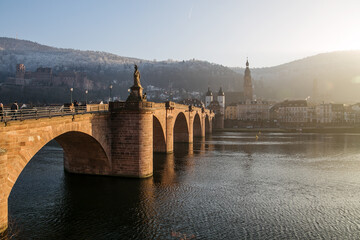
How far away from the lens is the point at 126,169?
27047mm

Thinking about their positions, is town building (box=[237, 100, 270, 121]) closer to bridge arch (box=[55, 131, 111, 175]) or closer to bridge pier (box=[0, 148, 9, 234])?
bridge arch (box=[55, 131, 111, 175])

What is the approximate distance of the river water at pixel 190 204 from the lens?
55.6ft

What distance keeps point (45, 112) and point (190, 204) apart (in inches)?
483

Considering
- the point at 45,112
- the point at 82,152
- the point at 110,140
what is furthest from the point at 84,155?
the point at 45,112

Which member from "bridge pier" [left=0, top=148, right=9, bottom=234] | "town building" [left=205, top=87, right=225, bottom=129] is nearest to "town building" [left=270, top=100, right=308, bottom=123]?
"town building" [left=205, top=87, right=225, bottom=129]

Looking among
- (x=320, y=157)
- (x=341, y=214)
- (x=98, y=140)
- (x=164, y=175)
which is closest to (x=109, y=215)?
(x=98, y=140)

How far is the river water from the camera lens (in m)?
17.0

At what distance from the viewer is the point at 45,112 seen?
21641 millimetres

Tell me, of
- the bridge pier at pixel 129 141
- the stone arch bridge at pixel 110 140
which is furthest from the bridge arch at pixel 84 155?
the bridge pier at pixel 129 141

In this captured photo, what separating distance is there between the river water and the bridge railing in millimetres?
6059

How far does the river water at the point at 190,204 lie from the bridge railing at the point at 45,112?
6.06 meters

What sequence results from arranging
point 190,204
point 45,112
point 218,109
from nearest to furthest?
point 190,204, point 45,112, point 218,109

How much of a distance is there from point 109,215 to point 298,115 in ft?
424

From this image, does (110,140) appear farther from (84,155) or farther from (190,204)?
(190,204)
